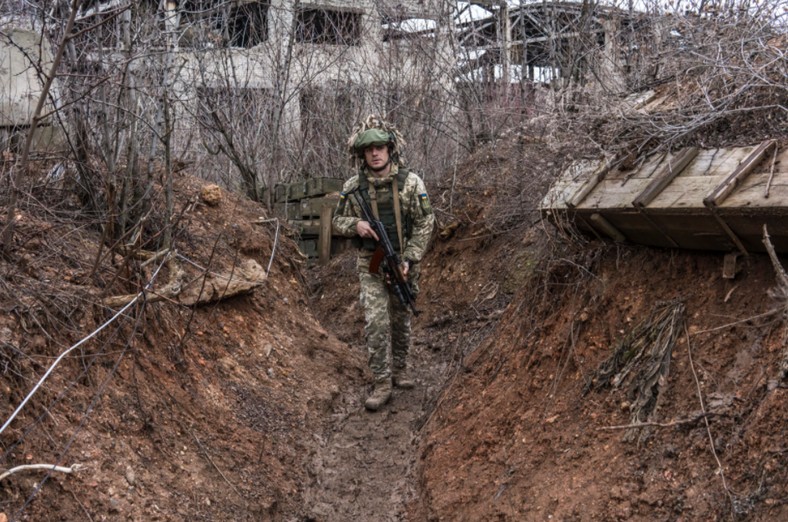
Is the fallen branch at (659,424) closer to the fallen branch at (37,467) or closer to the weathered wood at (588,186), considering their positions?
the weathered wood at (588,186)

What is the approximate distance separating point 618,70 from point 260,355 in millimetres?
4531

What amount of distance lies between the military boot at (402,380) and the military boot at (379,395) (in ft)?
0.97

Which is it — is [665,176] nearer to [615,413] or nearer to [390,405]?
[615,413]

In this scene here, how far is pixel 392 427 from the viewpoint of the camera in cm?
629

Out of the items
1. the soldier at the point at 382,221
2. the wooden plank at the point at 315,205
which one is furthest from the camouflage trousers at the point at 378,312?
the wooden plank at the point at 315,205

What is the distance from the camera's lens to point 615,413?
423 centimetres

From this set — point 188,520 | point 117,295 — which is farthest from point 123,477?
point 117,295

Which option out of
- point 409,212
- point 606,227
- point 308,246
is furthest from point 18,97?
point 606,227

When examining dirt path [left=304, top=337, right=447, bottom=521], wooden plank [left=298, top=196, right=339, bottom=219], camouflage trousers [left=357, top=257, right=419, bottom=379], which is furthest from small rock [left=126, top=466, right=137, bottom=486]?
wooden plank [left=298, top=196, right=339, bottom=219]

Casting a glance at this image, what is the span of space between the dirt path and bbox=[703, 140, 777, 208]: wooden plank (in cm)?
271

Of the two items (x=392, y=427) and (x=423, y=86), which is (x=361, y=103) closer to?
(x=423, y=86)

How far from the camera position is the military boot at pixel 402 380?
23.0 feet

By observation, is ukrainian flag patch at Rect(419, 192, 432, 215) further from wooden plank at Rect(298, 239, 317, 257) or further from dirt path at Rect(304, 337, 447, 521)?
wooden plank at Rect(298, 239, 317, 257)

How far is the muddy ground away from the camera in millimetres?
3650
